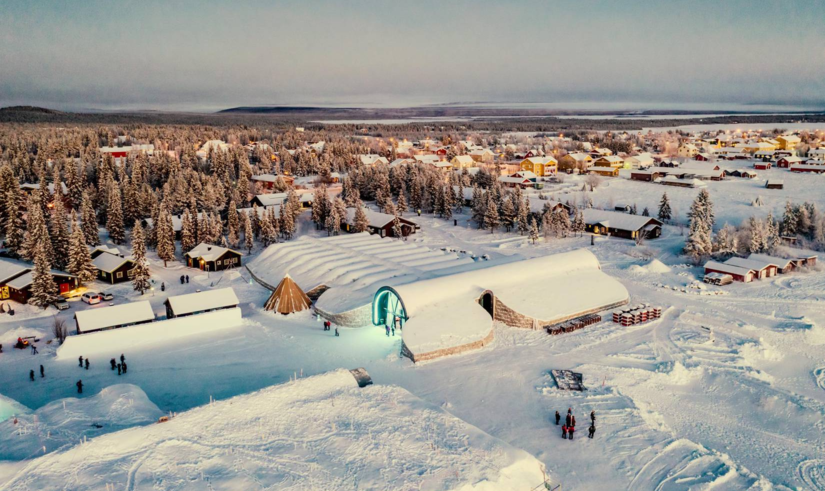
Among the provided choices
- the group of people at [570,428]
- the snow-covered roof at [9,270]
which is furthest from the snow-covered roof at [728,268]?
the snow-covered roof at [9,270]

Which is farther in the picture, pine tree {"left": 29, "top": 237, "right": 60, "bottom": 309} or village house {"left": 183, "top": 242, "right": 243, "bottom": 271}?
village house {"left": 183, "top": 242, "right": 243, "bottom": 271}

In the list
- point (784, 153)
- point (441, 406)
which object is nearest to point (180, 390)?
point (441, 406)

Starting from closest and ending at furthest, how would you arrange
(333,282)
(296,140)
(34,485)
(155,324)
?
(34,485)
(155,324)
(333,282)
(296,140)

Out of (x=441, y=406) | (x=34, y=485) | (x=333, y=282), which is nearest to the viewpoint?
(x=34, y=485)

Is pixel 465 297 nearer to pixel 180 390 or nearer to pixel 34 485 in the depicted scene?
pixel 180 390

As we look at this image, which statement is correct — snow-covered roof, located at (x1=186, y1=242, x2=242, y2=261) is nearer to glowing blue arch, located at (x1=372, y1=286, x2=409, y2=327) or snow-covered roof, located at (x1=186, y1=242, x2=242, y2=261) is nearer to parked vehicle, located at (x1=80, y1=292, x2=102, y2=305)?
parked vehicle, located at (x1=80, y1=292, x2=102, y2=305)

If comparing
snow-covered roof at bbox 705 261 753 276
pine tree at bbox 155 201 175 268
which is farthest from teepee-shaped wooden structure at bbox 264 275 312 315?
snow-covered roof at bbox 705 261 753 276

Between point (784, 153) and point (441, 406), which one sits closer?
point (441, 406)
